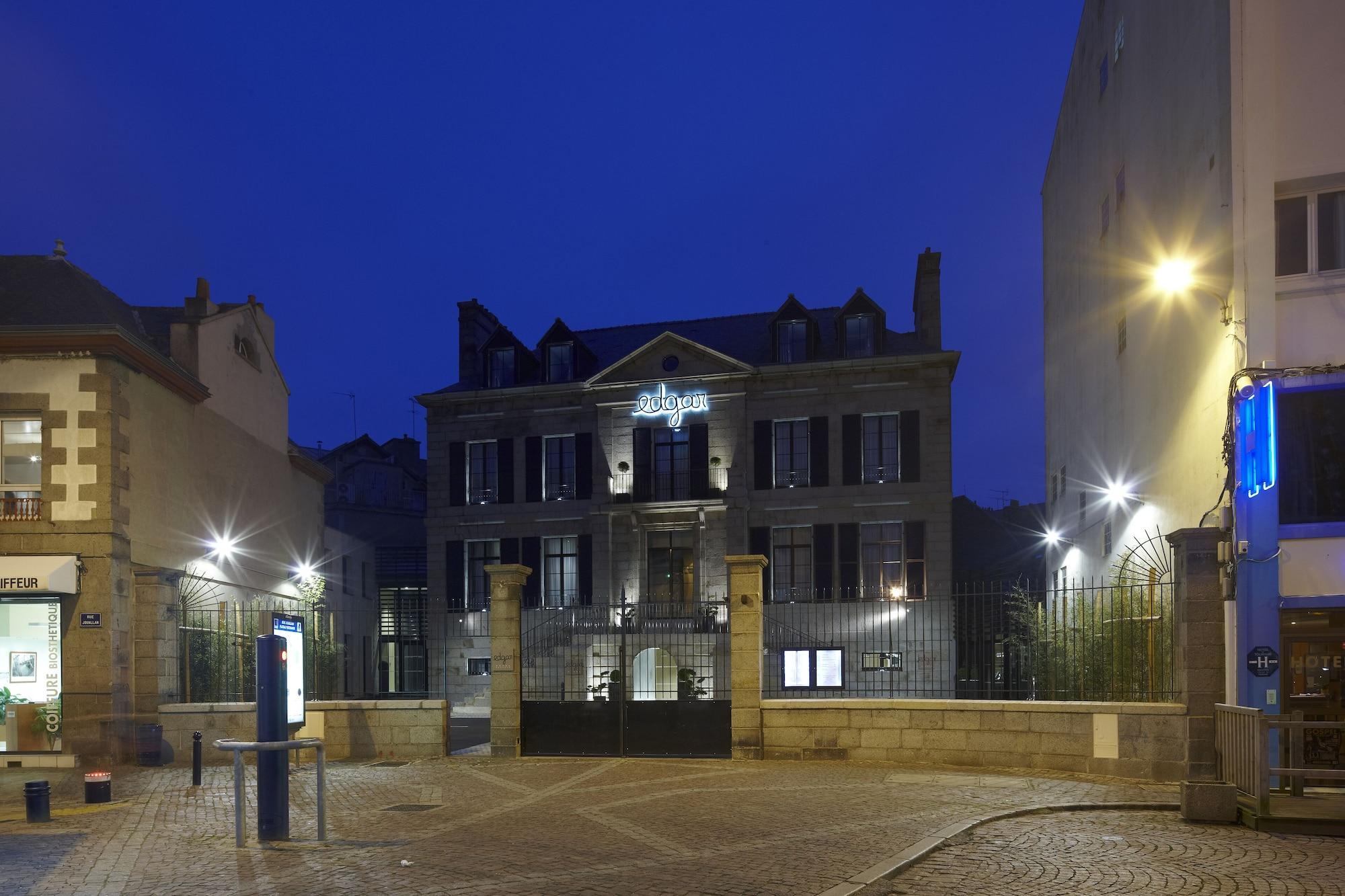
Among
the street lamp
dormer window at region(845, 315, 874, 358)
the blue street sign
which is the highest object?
dormer window at region(845, 315, 874, 358)

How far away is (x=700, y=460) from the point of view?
33781mm

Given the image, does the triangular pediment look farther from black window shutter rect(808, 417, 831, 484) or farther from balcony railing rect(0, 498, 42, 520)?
balcony railing rect(0, 498, 42, 520)

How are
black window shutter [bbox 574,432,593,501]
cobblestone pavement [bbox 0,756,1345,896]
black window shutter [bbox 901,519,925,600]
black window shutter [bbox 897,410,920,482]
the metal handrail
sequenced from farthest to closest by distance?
1. black window shutter [bbox 574,432,593,501]
2. black window shutter [bbox 897,410,920,482]
3. black window shutter [bbox 901,519,925,600]
4. the metal handrail
5. cobblestone pavement [bbox 0,756,1345,896]

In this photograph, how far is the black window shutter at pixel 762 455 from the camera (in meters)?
33.3

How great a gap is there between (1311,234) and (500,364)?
87.6 ft

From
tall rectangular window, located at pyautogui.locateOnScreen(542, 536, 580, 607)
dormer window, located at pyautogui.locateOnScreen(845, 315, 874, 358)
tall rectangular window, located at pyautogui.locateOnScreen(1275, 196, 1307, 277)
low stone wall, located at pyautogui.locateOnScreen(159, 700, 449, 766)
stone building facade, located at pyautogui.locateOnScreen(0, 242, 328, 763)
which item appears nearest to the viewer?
tall rectangular window, located at pyautogui.locateOnScreen(1275, 196, 1307, 277)

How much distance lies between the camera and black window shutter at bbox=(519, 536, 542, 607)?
34.5 metres

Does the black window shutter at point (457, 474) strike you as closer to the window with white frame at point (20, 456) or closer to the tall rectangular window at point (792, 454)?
the tall rectangular window at point (792, 454)

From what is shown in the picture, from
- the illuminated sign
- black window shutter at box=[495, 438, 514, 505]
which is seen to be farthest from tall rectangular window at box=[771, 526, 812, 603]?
the illuminated sign

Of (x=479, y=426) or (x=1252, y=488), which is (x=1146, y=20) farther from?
(x=479, y=426)

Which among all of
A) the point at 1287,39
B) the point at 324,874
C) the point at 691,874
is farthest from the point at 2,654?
A: the point at 1287,39

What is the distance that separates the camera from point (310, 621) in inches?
926

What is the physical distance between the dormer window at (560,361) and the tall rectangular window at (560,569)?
5.43m

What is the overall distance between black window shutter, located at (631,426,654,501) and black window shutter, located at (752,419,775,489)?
3137 mm
